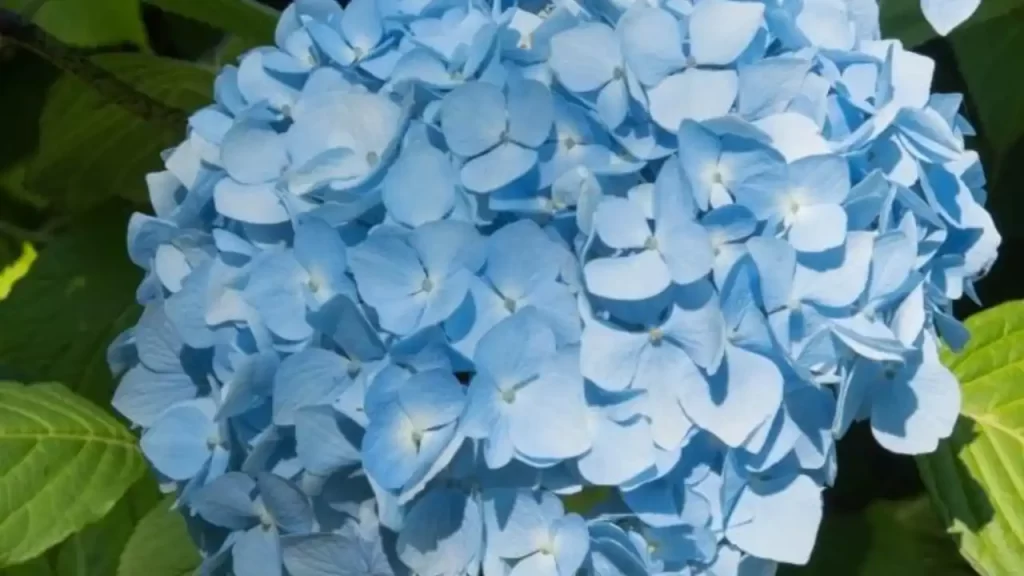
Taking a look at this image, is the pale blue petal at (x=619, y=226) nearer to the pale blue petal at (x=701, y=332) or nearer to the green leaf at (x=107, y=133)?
the pale blue petal at (x=701, y=332)

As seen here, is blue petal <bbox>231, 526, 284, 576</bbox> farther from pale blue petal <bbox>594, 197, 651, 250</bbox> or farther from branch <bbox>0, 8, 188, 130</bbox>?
branch <bbox>0, 8, 188, 130</bbox>

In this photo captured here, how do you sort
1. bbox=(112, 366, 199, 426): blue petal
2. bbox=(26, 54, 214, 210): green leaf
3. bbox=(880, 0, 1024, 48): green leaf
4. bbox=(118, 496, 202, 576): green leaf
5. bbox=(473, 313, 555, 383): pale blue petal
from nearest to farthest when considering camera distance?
bbox=(473, 313, 555, 383): pale blue petal < bbox=(112, 366, 199, 426): blue petal < bbox=(118, 496, 202, 576): green leaf < bbox=(880, 0, 1024, 48): green leaf < bbox=(26, 54, 214, 210): green leaf

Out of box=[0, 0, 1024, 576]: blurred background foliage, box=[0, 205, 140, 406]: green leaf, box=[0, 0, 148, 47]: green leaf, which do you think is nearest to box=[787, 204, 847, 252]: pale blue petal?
box=[0, 0, 1024, 576]: blurred background foliage

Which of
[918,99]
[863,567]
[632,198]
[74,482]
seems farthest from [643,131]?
[863,567]

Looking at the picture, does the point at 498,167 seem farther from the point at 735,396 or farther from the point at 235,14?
the point at 235,14

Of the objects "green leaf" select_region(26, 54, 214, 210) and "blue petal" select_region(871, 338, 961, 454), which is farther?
"green leaf" select_region(26, 54, 214, 210)

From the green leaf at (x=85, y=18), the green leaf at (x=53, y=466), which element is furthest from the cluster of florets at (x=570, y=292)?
the green leaf at (x=85, y=18)
